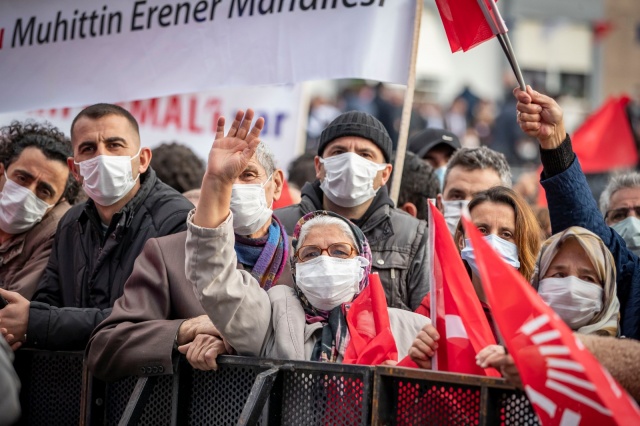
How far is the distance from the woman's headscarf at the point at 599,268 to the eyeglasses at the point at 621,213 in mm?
1849

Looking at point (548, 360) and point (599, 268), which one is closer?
point (548, 360)

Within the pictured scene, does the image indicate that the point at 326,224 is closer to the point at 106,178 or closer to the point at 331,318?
the point at 331,318

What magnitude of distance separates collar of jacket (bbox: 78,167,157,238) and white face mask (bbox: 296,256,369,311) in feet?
3.69

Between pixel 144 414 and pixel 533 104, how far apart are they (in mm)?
1908

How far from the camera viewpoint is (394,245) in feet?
17.8

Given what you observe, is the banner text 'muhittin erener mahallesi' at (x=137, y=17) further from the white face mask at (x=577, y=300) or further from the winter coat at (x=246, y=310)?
the white face mask at (x=577, y=300)

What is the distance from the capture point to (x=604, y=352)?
325cm

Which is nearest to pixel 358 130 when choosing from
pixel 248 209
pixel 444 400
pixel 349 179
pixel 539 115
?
pixel 349 179

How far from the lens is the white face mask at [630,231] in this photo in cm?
555

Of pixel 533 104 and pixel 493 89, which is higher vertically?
pixel 493 89

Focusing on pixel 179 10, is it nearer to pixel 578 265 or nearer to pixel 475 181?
pixel 475 181

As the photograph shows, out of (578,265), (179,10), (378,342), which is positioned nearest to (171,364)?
(378,342)

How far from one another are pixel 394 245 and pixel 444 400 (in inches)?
79.9

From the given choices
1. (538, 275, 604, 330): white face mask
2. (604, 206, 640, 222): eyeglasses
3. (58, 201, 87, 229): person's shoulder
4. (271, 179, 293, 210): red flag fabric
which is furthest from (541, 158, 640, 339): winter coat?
(271, 179, 293, 210): red flag fabric
